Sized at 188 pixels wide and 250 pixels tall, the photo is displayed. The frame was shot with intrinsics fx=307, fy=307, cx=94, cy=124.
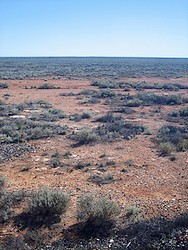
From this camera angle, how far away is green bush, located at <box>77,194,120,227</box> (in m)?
7.42

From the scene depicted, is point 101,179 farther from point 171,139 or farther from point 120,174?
point 171,139

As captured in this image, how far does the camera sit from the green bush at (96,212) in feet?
24.3

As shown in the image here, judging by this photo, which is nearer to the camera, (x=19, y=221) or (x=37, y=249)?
(x=37, y=249)

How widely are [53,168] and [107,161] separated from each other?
2262 mm

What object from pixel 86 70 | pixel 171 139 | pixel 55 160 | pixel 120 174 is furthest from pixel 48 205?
pixel 86 70

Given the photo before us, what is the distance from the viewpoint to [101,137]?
15789mm

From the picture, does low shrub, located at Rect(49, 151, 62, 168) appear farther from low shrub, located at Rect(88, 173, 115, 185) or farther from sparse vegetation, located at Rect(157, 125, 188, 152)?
sparse vegetation, located at Rect(157, 125, 188, 152)

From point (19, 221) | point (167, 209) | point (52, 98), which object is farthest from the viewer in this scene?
point (52, 98)

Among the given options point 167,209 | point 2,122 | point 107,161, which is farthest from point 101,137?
point 167,209

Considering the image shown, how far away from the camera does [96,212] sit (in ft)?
24.5

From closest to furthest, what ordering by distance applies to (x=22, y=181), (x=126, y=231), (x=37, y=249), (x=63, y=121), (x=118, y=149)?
(x=37, y=249) < (x=126, y=231) < (x=22, y=181) < (x=118, y=149) < (x=63, y=121)

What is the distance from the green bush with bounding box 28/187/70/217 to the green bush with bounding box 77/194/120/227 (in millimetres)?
477

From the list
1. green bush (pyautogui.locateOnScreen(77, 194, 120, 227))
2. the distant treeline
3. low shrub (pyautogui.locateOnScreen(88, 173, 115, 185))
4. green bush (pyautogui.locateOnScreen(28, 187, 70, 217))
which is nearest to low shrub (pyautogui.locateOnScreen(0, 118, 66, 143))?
low shrub (pyautogui.locateOnScreen(88, 173, 115, 185))

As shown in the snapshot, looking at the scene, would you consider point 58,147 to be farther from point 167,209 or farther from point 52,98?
point 52,98
